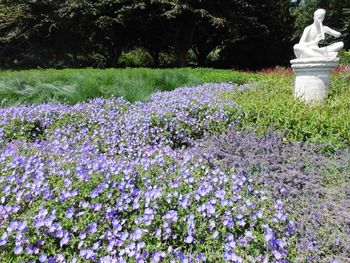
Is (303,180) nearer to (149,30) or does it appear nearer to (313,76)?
(313,76)

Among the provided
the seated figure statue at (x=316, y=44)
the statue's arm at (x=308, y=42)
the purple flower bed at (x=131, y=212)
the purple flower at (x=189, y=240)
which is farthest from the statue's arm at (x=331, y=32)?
the purple flower at (x=189, y=240)

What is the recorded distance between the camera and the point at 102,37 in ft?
54.6

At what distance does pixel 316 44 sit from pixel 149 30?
41.7 feet

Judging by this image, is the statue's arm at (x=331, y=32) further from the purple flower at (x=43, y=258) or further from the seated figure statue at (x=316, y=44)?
the purple flower at (x=43, y=258)

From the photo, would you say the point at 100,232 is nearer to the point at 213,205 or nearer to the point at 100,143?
the point at 213,205

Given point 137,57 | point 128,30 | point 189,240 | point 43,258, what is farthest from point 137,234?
point 137,57

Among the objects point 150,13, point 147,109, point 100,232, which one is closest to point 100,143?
point 147,109

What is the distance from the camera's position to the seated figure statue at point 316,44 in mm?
5238

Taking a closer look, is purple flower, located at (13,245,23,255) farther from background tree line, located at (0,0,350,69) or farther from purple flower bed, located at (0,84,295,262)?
background tree line, located at (0,0,350,69)

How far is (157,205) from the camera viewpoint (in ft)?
6.53

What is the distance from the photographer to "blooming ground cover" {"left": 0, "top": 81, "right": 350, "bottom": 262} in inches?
68.6

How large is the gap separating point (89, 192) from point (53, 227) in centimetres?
36

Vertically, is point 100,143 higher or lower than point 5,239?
lower

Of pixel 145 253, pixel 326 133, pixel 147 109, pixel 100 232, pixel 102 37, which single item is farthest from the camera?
pixel 102 37
